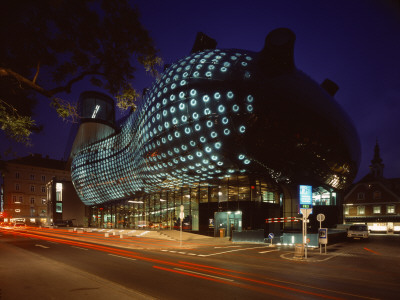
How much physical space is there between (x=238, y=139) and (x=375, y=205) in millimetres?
41534

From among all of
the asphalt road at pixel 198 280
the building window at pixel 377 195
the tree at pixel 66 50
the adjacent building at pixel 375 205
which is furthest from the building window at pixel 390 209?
the tree at pixel 66 50

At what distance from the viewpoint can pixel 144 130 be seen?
139ft

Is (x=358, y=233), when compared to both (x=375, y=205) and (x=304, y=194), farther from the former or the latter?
(x=375, y=205)

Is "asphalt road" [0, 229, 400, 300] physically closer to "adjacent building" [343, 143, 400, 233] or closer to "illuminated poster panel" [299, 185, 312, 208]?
"illuminated poster panel" [299, 185, 312, 208]

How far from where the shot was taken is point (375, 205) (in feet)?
190

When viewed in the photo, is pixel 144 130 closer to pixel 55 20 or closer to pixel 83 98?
pixel 55 20

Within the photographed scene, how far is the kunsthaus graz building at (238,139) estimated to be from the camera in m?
32.5

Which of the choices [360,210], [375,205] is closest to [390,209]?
[375,205]

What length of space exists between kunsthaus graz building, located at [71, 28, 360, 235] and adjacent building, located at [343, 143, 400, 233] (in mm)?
15506

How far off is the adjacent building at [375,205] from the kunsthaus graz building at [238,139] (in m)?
15.5

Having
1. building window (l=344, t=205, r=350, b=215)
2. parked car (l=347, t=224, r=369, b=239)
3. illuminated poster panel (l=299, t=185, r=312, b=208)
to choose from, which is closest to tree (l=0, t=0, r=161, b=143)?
illuminated poster panel (l=299, t=185, r=312, b=208)

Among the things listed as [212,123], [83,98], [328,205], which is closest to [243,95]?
[212,123]

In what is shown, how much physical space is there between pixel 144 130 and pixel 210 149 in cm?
1257

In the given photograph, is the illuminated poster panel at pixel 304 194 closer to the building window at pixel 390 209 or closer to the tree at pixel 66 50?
the tree at pixel 66 50
